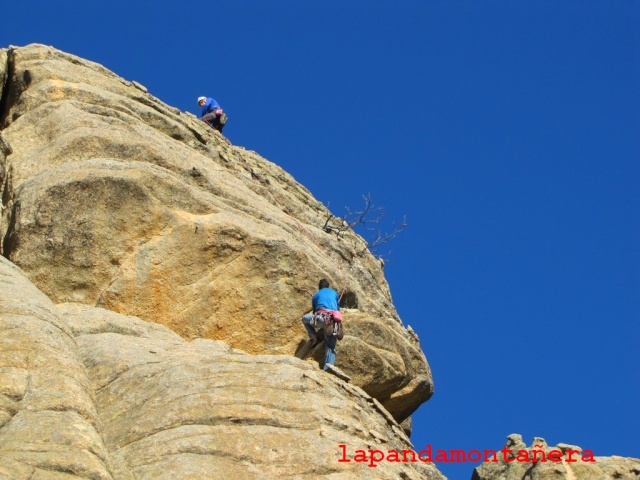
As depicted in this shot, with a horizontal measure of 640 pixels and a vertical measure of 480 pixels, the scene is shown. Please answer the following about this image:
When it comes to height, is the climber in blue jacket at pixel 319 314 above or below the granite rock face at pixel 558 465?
above

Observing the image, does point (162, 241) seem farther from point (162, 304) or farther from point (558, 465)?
point (558, 465)

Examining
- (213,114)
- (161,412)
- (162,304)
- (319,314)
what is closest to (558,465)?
(319,314)

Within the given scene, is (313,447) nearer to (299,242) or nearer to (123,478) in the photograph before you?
(123,478)

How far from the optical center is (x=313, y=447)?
12.8 meters

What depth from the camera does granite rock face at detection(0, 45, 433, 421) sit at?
18812 millimetres

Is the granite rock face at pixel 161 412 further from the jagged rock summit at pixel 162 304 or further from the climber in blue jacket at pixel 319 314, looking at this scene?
the climber in blue jacket at pixel 319 314

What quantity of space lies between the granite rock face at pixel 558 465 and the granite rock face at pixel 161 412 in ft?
12.2

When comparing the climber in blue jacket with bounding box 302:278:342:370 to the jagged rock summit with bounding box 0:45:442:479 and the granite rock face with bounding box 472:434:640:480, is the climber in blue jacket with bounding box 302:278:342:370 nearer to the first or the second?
the jagged rock summit with bounding box 0:45:442:479

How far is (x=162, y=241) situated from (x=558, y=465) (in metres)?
7.67

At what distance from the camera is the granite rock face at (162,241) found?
18812 millimetres

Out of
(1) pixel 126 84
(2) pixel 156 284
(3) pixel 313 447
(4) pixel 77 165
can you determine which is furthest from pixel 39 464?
(1) pixel 126 84

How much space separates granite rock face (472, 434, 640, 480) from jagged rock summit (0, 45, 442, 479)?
2846mm

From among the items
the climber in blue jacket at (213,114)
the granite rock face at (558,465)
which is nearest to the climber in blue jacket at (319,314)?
the granite rock face at (558,465)

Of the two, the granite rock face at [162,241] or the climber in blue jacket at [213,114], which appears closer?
the granite rock face at [162,241]
